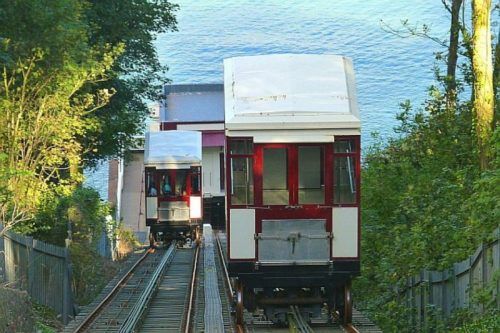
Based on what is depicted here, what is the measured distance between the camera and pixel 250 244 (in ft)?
47.0

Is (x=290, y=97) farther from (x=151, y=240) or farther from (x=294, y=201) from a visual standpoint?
(x=151, y=240)

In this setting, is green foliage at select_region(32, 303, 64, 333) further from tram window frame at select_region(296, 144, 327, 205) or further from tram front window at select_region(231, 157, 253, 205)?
tram window frame at select_region(296, 144, 327, 205)

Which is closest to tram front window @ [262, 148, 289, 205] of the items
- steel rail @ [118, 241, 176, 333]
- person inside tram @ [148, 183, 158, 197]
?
steel rail @ [118, 241, 176, 333]

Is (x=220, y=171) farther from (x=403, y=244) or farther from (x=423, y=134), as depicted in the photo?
(x=403, y=244)

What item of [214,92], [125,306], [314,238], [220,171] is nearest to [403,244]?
[314,238]

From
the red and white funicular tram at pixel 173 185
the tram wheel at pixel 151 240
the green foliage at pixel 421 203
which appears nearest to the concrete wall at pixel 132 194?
the tram wheel at pixel 151 240

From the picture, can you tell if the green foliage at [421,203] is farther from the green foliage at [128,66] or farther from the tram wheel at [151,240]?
the green foliage at [128,66]

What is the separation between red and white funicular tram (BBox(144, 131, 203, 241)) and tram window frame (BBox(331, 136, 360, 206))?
18.0m

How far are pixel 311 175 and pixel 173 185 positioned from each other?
1862 centimetres

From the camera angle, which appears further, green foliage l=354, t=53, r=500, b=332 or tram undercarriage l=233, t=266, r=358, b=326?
tram undercarriage l=233, t=266, r=358, b=326

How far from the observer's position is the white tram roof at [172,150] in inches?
1264

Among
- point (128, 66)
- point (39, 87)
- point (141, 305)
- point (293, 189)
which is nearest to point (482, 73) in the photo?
point (293, 189)

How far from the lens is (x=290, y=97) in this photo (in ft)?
48.1

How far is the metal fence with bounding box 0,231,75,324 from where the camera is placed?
14.8 m
